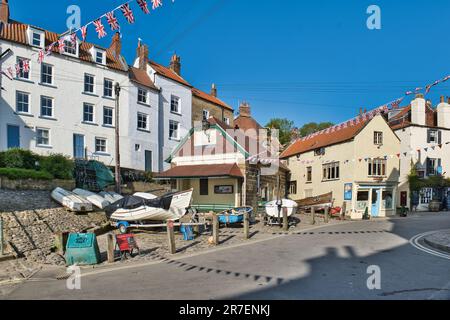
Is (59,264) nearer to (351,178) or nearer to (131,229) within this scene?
(131,229)

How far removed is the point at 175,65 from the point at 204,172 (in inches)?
942

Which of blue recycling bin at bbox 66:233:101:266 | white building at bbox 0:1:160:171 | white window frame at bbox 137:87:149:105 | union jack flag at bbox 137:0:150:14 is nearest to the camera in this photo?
union jack flag at bbox 137:0:150:14

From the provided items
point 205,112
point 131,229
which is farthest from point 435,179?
point 131,229

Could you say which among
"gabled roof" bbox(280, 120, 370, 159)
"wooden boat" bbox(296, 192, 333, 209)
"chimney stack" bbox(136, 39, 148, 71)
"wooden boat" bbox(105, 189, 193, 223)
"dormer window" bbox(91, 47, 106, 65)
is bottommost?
"wooden boat" bbox(296, 192, 333, 209)

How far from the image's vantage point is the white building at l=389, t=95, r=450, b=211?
1304 inches

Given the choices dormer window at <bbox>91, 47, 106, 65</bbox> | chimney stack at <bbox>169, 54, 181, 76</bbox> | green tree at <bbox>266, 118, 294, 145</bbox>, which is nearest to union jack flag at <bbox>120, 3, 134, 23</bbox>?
dormer window at <bbox>91, 47, 106, 65</bbox>

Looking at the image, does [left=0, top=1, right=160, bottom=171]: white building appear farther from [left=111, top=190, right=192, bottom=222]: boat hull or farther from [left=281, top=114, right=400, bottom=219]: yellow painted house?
[left=281, top=114, right=400, bottom=219]: yellow painted house

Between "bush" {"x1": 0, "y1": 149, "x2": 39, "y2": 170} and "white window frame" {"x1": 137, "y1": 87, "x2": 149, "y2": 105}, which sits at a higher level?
"white window frame" {"x1": 137, "y1": 87, "x2": 149, "y2": 105}

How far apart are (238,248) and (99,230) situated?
8199 millimetres

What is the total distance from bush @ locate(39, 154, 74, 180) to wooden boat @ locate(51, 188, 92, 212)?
2.94 m

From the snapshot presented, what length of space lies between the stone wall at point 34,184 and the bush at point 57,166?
106 centimetres

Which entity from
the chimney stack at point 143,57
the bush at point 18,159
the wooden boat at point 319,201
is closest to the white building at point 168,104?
the chimney stack at point 143,57

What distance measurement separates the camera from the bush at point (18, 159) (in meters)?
21.8
